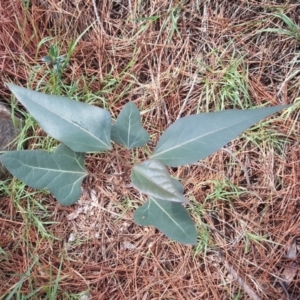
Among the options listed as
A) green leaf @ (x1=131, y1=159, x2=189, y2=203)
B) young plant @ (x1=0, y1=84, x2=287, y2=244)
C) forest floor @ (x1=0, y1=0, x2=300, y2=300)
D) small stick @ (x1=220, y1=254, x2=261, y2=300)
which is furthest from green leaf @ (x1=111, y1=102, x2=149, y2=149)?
small stick @ (x1=220, y1=254, x2=261, y2=300)

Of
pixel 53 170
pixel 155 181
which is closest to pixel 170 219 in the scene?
pixel 155 181

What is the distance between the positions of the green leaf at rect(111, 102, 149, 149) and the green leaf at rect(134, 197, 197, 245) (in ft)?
0.45

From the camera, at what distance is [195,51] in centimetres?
141

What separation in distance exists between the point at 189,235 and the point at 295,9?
92 centimetres

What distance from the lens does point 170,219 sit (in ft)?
2.77

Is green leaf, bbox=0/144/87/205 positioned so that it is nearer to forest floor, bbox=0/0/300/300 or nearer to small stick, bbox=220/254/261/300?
forest floor, bbox=0/0/300/300

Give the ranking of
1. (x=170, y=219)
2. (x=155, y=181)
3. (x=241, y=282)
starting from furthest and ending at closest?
1. (x=241, y=282)
2. (x=170, y=219)
3. (x=155, y=181)

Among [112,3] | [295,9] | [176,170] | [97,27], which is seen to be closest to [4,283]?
[176,170]

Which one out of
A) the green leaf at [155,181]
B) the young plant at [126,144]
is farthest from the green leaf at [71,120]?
the green leaf at [155,181]

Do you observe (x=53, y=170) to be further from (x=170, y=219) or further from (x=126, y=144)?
(x=170, y=219)

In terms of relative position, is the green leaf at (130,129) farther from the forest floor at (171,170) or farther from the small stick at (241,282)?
the small stick at (241,282)

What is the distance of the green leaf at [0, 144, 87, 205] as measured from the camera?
0.86 m

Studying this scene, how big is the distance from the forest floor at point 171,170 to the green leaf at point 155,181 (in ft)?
1.80

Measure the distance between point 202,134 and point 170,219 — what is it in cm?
19
